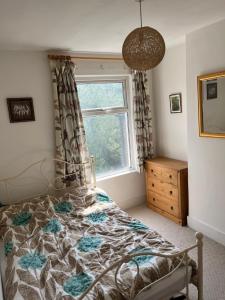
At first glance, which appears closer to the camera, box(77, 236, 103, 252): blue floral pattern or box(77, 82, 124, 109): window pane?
box(77, 236, 103, 252): blue floral pattern

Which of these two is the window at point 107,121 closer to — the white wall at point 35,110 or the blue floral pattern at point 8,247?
the white wall at point 35,110

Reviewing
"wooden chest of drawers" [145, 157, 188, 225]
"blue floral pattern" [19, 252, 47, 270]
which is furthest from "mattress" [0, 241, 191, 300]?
"wooden chest of drawers" [145, 157, 188, 225]

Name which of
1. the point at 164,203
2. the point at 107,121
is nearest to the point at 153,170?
the point at 164,203

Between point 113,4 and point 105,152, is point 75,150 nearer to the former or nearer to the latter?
point 105,152

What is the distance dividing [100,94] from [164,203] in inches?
72.1

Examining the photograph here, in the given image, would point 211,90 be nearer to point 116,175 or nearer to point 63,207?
point 116,175

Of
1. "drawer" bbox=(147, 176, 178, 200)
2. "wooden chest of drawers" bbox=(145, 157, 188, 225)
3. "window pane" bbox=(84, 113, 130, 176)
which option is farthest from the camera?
"window pane" bbox=(84, 113, 130, 176)

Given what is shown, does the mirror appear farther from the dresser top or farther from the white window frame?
the white window frame

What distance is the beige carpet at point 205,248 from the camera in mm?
2202

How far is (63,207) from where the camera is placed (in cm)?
280

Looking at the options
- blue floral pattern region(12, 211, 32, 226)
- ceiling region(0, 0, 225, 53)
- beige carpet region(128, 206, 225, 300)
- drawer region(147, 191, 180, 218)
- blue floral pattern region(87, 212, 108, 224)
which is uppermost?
ceiling region(0, 0, 225, 53)

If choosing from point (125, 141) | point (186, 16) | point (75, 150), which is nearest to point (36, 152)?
point (75, 150)

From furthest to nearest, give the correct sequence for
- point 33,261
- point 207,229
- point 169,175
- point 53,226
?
1. point 169,175
2. point 207,229
3. point 53,226
4. point 33,261

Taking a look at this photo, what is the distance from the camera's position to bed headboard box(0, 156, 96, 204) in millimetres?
2977
